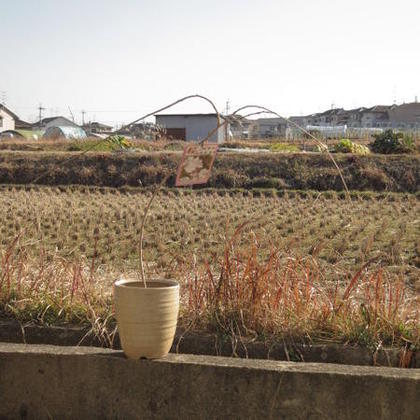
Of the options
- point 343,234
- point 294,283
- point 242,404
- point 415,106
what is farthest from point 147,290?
point 415,106

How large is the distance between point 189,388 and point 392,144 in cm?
2125

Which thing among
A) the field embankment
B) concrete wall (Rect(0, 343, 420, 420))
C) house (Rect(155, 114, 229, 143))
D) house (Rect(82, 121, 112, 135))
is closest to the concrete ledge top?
concrete wall (Rect(0, 343, 420, 420))

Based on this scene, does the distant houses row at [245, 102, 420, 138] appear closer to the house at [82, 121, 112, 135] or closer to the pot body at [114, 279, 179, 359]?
the house at [82, 121, 112, 135]

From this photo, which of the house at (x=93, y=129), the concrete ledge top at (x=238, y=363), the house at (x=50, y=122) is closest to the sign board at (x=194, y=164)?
the concrete ledge top at (x=238, y=363)

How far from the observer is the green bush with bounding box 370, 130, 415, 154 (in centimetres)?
2320

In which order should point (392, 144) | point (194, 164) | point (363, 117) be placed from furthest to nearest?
point (363, 117), point (392, 144), point (194, 164)

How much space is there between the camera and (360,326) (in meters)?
3.61

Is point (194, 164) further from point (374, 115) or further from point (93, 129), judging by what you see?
point (374, 115)

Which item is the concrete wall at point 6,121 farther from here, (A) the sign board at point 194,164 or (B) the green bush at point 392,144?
(A) the sign board at point 194,164

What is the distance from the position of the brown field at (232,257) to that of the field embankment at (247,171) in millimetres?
1476

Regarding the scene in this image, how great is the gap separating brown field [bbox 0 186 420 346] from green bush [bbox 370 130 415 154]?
639 centimetres

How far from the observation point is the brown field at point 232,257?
3.73 metres

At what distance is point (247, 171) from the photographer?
19.8 metres

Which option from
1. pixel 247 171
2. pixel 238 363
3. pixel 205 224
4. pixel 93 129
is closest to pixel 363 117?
pixel 93 129
